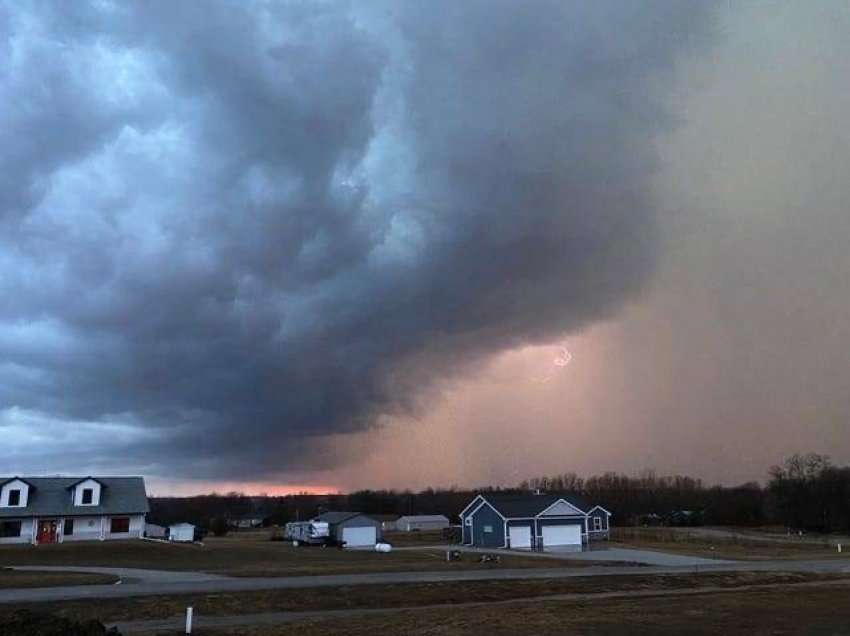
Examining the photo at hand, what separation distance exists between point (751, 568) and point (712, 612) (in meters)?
26.1

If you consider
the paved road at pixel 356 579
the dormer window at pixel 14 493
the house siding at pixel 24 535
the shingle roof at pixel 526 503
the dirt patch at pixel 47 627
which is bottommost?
the paved road at pixel 356 579

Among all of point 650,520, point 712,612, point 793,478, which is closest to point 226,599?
point 712,612

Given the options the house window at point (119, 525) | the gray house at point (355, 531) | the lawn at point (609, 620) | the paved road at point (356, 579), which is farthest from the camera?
the gray house at point (355, 531)

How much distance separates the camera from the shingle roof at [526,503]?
81.9m

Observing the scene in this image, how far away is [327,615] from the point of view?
26.3 m

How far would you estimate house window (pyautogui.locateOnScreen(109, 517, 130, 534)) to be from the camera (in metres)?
72.6

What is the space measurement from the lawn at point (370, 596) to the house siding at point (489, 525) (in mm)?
39655

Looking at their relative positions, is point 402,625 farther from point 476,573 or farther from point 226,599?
point 476,573

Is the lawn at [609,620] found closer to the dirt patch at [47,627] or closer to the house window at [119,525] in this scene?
the dirt patch at [47,627]

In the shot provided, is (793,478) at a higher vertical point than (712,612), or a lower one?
higher

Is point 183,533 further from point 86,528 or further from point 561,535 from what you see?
point 561,535

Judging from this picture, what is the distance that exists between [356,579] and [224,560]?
2084cm

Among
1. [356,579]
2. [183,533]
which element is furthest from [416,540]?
[356,579]

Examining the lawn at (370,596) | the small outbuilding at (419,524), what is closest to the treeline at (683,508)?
the small outbuilding at (419,524)
